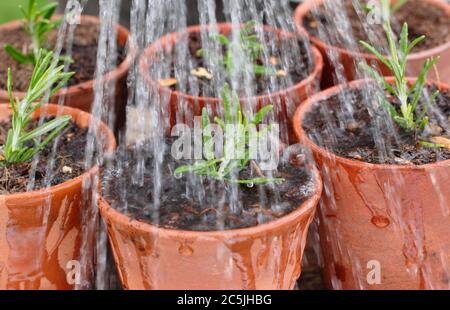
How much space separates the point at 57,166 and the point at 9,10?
198cm

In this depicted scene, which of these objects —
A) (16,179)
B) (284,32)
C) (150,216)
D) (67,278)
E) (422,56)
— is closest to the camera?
(150,216)

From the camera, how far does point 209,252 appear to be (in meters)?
1.36

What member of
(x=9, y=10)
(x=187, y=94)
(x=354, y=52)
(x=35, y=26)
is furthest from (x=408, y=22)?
(x=9, y=10)

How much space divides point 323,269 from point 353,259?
20cm

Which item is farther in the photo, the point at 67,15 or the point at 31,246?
the point at 67,15

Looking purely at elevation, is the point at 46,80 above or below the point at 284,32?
below

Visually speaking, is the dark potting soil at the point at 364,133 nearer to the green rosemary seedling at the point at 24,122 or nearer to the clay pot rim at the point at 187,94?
the clay pot rim at the point at 187,94

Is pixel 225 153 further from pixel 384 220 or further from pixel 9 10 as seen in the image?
pixel 9 10

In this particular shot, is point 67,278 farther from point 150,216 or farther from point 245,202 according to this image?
point 245,202

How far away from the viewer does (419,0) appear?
2.58 m

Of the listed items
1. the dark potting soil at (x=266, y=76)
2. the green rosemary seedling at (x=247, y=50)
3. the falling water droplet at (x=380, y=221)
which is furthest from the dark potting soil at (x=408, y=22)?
the falling water droplet at (x=380, y=221)

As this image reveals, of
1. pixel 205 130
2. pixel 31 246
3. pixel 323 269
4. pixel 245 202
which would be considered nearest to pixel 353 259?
pixel 323 269

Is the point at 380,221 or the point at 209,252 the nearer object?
the point at 209,252

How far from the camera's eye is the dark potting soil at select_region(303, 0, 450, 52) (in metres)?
2.33
